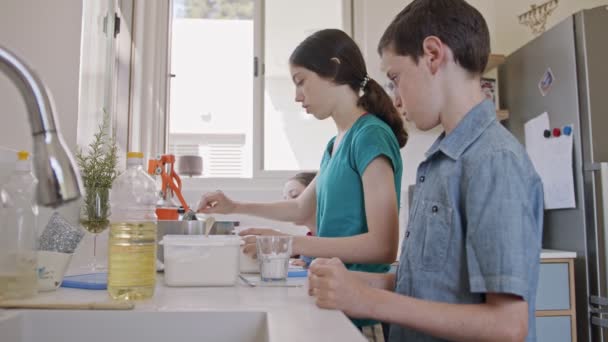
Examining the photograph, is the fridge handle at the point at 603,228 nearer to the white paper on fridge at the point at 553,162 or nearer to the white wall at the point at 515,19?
the white paper on fridge at the point at 553,162

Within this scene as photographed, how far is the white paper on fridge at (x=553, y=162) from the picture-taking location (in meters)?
2.25

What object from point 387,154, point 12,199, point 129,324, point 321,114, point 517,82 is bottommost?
point 129,324

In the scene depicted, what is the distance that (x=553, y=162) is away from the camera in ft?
7.70

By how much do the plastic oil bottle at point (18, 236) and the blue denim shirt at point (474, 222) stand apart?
1.94 ft

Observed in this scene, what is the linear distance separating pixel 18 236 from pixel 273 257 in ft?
1.37

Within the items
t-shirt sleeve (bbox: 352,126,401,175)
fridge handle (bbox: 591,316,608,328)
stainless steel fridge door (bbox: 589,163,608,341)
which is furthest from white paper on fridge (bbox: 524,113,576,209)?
t-shirt sleeve (bbox: 352,126,401,175)

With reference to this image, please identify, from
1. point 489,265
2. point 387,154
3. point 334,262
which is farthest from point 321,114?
point 489,265

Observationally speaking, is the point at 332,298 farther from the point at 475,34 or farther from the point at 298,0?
the point at 298,0

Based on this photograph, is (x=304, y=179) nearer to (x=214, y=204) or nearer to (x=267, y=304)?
(x=214, y=204)

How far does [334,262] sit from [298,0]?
2.60m

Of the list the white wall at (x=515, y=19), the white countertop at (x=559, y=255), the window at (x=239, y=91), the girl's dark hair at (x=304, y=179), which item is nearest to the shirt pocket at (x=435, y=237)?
the white countertop at (x=559, y=255)

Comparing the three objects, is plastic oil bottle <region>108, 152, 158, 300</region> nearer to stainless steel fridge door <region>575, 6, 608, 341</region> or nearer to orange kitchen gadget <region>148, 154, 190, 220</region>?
orange kitchen gadget <region>148, 154, 190, 220</region>

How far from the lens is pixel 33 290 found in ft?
2.62

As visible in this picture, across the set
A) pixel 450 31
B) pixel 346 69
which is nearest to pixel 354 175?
pixel 346 69
